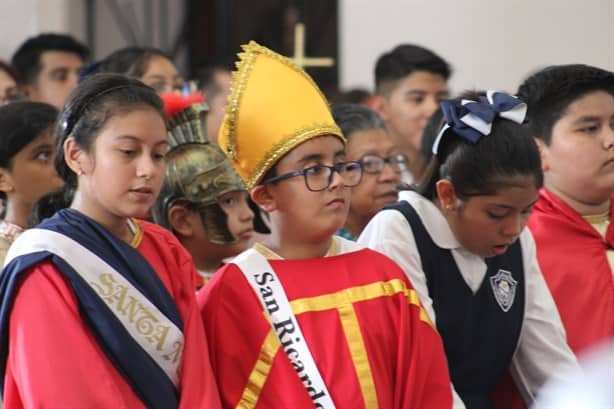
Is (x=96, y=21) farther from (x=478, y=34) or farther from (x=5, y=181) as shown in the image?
(x=5, y=181)

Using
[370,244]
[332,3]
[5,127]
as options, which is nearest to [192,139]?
[5,127]


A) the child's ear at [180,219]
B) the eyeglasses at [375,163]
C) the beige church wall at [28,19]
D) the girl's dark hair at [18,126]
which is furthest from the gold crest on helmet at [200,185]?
the beige church wall at [28,19]

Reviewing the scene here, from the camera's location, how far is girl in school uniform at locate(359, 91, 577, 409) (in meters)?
2.66

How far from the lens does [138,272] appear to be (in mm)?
2398

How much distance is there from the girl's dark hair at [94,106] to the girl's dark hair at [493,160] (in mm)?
727

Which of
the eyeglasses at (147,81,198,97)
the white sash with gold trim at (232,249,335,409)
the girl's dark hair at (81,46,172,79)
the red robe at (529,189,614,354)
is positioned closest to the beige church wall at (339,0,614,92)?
the red robe at (529,189,614,354)

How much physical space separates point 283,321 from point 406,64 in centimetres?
269

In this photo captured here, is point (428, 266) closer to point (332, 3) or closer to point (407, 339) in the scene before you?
point (407, 339)

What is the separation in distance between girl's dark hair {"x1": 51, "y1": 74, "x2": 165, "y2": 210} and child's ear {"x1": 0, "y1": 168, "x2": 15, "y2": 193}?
60 centimetres

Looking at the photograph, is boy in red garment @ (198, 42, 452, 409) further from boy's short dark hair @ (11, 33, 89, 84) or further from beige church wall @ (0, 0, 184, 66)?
beige church wall @ (0, 0, 184, 66)

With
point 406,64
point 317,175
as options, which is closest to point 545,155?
point 317,175

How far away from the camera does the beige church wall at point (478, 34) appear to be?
4.96 meters

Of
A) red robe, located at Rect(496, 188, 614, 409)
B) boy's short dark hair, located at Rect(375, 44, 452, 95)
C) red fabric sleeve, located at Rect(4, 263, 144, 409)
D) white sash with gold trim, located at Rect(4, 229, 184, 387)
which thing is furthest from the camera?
boy's short dark hair, located at Rect(375, 44, 452, 95)

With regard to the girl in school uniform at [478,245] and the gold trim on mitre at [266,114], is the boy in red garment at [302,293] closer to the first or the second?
the gold trim on mitre at [266,114]
